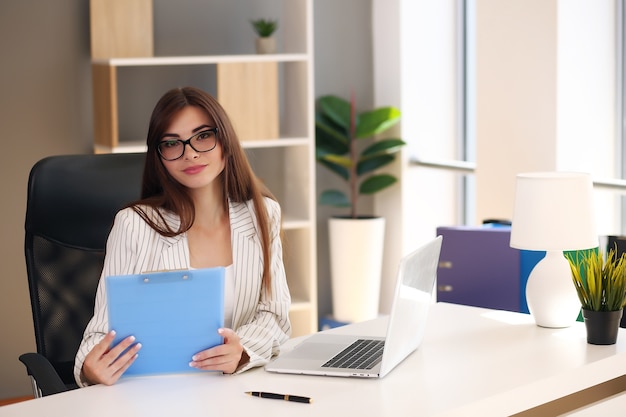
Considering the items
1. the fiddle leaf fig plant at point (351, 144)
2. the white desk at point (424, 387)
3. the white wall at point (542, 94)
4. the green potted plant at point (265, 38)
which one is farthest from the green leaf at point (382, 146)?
the white desk at point (424, 387)

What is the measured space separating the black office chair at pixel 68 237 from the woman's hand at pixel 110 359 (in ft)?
1.96

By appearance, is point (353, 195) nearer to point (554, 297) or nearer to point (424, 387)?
point (554, 297)

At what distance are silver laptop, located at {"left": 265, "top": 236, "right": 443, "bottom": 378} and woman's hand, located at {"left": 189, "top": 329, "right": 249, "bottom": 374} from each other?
0.10 metres

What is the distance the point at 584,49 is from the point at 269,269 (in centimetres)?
209

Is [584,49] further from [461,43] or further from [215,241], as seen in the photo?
[215,241]

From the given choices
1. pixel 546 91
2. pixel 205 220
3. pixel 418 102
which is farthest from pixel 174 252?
pixel 418 102

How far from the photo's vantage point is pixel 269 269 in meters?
2.34

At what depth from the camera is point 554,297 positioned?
2.39 meters

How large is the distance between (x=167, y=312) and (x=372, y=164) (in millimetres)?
2990

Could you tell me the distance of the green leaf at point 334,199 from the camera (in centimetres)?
475

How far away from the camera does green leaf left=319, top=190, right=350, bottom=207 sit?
4750 mm

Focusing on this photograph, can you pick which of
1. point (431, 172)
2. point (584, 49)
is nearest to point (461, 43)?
point (431, 172)

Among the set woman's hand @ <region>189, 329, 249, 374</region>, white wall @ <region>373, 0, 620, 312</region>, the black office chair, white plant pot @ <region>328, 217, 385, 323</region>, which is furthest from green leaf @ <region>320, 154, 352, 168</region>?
woman's hand @ <region>189, 329, 249, 374</region>

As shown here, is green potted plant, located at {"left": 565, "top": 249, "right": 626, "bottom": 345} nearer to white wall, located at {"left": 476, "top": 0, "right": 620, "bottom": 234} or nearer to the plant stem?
white wall, located at {"left": 476, "top": 0, "right": 620, "bottom": 234}
